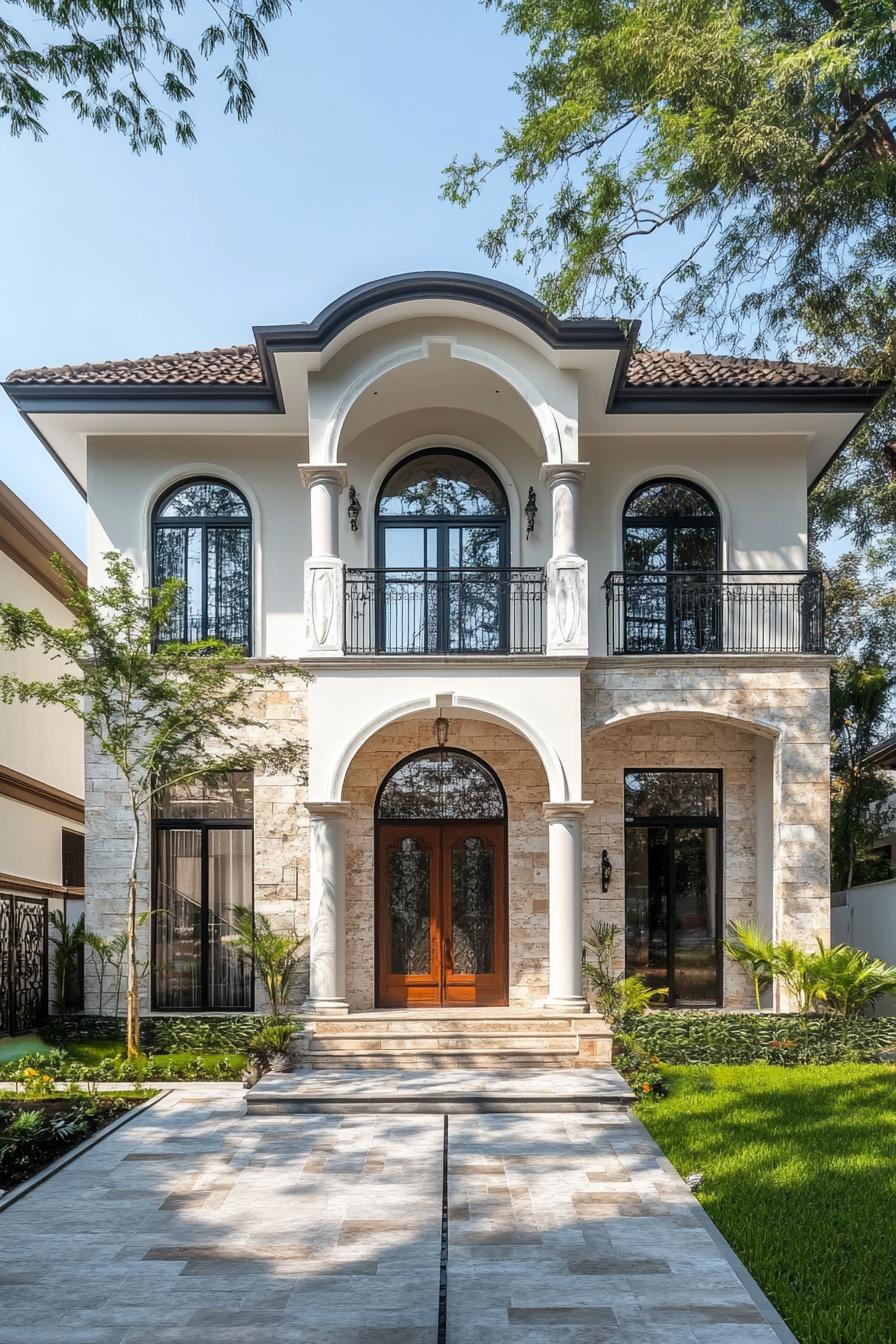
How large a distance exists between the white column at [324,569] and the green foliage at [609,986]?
4.96 m

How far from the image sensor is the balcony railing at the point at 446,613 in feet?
49.4

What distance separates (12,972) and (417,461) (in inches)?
320

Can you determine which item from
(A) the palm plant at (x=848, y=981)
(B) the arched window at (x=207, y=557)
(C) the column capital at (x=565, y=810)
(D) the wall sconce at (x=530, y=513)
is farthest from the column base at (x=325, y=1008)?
(D) the wall sconce at (x=530, y=513)

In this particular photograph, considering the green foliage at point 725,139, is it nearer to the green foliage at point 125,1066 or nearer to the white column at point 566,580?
the white column at point 566,580

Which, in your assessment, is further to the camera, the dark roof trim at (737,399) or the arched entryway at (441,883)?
the arched entryway at (441,883)

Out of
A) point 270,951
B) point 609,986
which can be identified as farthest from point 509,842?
point 270,951

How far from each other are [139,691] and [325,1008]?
13.8 feet

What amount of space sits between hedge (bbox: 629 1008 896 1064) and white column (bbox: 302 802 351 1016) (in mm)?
3445

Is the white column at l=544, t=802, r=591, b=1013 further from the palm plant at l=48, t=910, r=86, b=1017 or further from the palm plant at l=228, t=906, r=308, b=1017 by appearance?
the palm plant at l=48, t=910, r=86, b=1017

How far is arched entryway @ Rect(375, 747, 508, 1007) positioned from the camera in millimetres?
15422

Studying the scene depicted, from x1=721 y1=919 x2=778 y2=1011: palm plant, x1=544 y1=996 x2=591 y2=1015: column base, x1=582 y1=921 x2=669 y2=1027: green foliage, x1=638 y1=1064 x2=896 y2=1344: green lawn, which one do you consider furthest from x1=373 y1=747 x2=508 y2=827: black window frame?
x1=638 y1=1064 x2=896 y2=1344: green lawn

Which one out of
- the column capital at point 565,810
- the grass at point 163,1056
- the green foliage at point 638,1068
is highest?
the column capital at point 565,810

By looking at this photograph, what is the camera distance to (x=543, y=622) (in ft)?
49.9

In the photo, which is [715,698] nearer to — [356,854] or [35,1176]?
[356,854]
